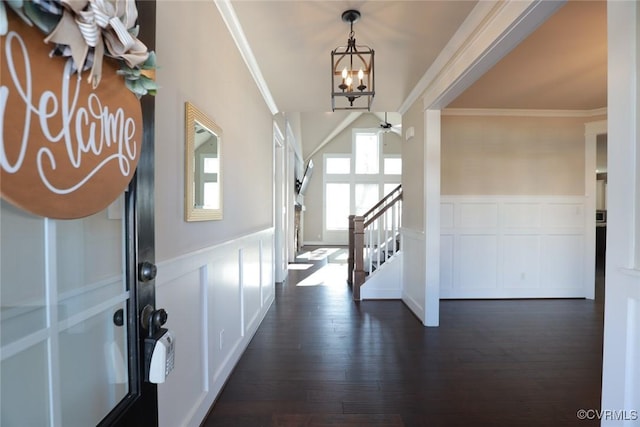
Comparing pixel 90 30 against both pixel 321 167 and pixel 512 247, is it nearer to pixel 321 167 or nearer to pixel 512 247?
pixel 512 247

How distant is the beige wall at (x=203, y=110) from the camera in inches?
49.8

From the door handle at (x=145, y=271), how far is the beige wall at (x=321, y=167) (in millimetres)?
Result: 9052

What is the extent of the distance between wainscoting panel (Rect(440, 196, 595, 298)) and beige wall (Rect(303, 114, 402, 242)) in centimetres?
607

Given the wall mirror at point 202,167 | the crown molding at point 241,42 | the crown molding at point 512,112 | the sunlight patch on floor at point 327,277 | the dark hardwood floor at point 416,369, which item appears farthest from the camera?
the sunlight patch on floor at point 327,277

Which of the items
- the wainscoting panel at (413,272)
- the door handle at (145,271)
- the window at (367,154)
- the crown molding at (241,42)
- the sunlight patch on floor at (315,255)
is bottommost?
the sunlight patch on floor at (315,255)

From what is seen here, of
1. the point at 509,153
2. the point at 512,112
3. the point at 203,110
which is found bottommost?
the point at 203,110

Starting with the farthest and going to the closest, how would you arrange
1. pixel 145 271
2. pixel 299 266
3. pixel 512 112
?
pixel 299 266 → pixel 512 112 → pixel 145 271

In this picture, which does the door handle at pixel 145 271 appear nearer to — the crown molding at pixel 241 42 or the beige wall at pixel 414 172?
the crown molding at pixel 241 42

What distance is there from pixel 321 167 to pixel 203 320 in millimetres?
8438

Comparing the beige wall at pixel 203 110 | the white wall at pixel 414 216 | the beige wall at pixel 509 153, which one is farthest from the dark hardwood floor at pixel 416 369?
the beige wall at pixel 509 153

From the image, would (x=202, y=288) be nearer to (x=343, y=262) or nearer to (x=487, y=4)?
(x=487, y=4)

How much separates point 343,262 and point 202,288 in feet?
17.2

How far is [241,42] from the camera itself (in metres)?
2.32

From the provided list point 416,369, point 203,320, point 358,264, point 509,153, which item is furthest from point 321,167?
point 203,320
